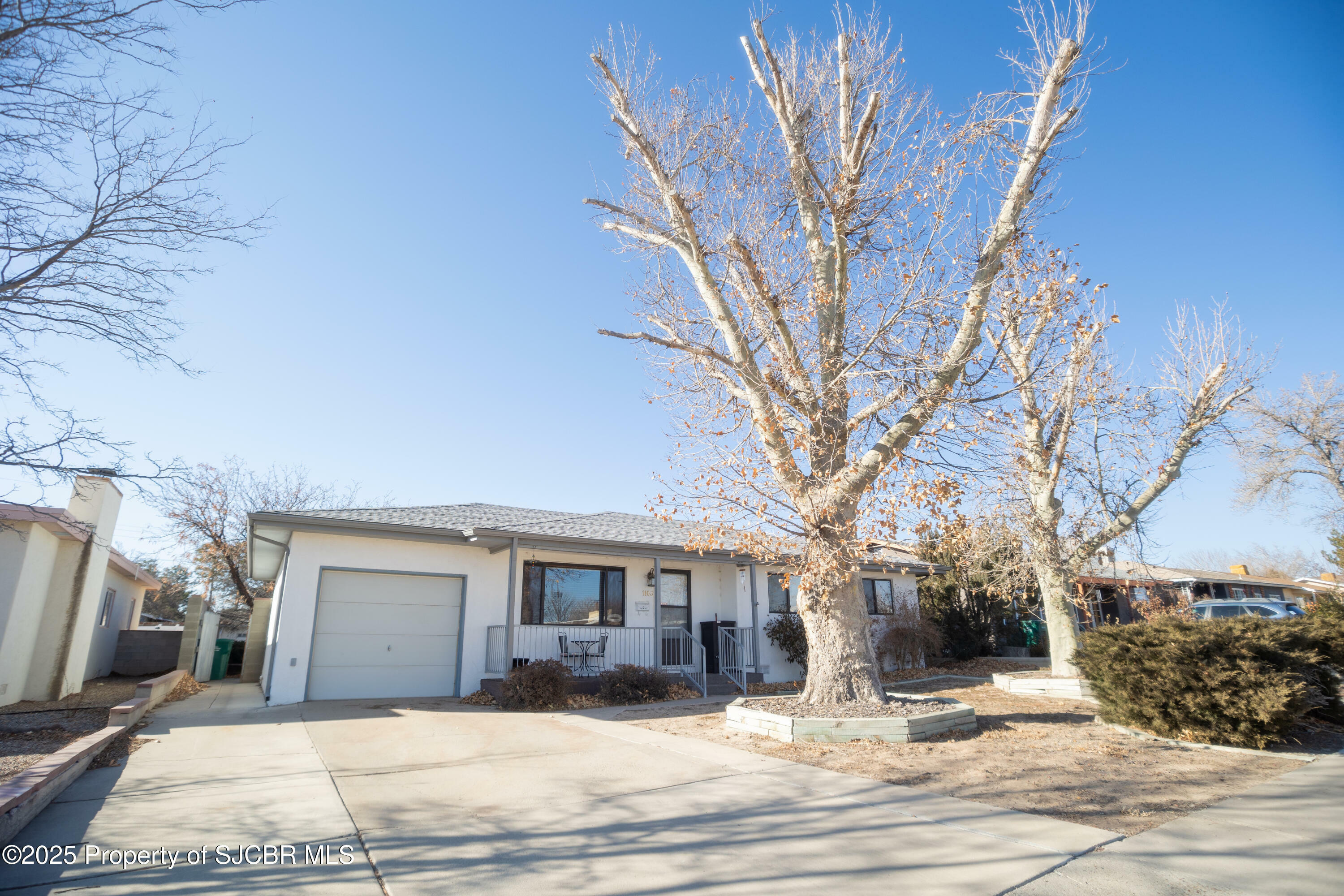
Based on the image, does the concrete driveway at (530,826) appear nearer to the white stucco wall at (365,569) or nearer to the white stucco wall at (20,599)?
the white stucco wall at (365,569)

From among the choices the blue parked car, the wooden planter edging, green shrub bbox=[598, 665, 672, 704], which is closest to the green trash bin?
the wooden planter edging

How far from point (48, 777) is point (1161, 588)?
26144 millimetres

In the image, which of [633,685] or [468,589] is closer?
[633,685]

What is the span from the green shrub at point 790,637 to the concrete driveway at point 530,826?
362 inches

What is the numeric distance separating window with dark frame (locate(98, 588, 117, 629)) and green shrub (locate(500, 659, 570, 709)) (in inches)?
433

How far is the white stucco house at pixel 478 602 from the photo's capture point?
11.5 meters

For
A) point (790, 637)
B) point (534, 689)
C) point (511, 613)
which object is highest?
point (511, 613)

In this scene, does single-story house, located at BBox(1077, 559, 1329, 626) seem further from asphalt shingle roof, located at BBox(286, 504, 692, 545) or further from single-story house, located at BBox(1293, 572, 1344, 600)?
asphalt shingle roof, located at BBox(286, 504, 692, 545)

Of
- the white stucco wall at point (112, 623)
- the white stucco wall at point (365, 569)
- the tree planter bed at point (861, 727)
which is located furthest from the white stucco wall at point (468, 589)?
the tree planter bed at point (861, 727)

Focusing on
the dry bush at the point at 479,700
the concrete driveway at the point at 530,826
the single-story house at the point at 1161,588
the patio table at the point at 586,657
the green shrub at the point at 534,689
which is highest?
the single-story house at the point at 1161,588

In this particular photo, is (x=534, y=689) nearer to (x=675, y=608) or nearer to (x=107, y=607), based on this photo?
(x=675, y=608)

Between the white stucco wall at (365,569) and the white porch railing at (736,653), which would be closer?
the white stucco wall at (365,569)

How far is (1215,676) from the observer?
674 cm

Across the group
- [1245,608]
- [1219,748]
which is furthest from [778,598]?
[1245,608]
